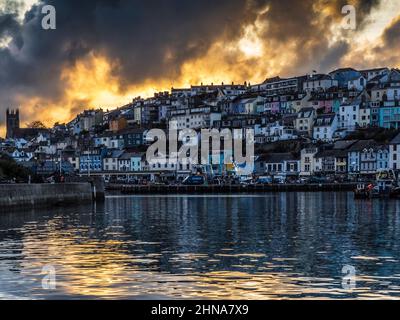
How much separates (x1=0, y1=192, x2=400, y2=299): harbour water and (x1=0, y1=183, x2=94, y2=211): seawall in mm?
16889

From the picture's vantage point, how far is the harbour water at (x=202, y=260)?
1941 cm

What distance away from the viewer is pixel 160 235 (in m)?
35.0

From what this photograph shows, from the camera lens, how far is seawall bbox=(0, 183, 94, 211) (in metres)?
58.5

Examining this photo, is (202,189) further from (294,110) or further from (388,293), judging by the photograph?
(388,293)

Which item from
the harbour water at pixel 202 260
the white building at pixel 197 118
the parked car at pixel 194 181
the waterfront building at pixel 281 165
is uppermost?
the white building at pixel 197 118

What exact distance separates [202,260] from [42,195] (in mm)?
43688

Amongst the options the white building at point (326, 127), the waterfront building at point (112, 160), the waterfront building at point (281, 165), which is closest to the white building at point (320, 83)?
the white building at point (326, 127)

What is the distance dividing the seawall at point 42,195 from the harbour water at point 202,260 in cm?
1689

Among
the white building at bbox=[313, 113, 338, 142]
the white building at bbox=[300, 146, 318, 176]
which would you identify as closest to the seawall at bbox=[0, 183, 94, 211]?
the white building at bbox=[300, 146, 318, 176]

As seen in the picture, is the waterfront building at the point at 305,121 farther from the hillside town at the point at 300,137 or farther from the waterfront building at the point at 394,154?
the waterfront building at the point at 394,154
